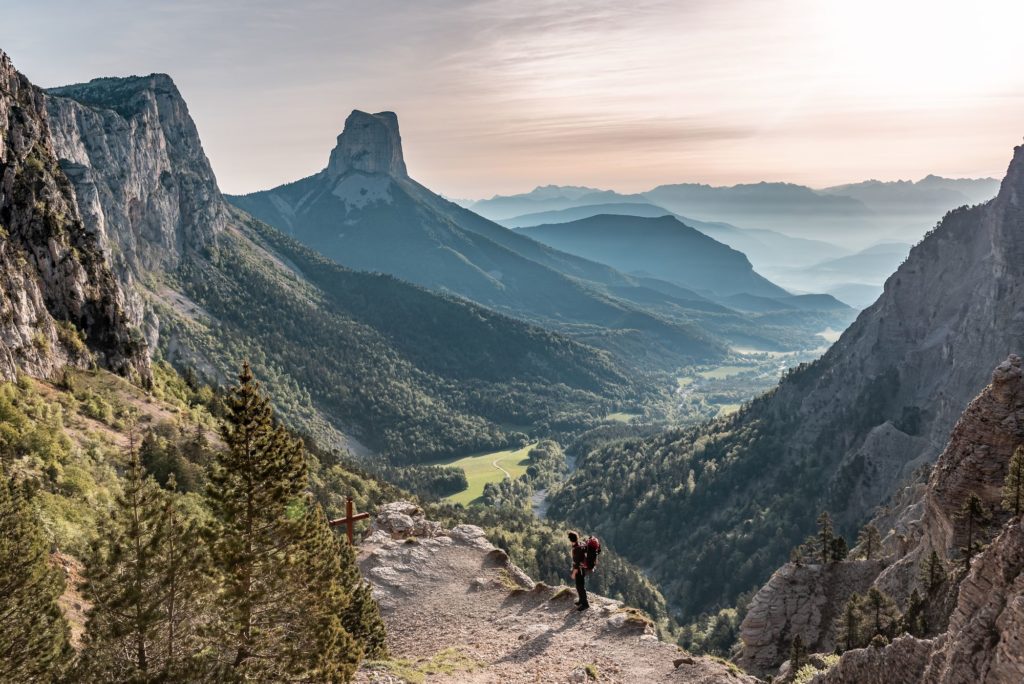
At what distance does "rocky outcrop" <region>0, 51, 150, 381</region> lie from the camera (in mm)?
59656

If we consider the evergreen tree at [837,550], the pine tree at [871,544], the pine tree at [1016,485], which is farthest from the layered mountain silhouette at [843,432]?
the pine tree at [1016,485]

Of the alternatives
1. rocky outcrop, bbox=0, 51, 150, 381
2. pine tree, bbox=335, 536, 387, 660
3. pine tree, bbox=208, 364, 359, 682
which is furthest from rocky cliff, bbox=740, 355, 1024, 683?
rocky outcrop, bbox=0, 51, 150, 381

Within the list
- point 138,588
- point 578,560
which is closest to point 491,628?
point 578,560

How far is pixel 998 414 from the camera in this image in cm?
3709

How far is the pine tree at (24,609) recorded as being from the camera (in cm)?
2016

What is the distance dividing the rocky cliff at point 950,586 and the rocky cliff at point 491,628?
7467 mm

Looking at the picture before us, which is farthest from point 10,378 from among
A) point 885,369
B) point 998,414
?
point 885,369

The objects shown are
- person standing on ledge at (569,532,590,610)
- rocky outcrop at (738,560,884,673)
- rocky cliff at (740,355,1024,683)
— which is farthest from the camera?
rocky outcrop at (738,560,884,673)

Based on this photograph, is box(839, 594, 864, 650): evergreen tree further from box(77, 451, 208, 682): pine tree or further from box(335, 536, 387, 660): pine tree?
box(77, 451, 208, 682): pine tree

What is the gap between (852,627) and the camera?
43656 millimetres

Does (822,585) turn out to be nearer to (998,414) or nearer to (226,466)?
(998,414)

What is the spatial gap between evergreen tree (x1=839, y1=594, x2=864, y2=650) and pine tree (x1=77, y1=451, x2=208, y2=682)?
39.8 m

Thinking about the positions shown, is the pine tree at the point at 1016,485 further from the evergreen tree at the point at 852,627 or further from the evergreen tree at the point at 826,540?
the evergreen tree at the point at 826,540

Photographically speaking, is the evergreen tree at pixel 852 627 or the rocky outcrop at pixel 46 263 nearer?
the evergreen tree at pixel 852 627
